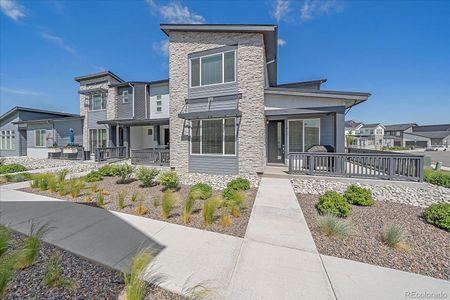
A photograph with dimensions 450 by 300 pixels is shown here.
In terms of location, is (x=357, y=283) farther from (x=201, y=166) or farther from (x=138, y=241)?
(x=201, y=166)

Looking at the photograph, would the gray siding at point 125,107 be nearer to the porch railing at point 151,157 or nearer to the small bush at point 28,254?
the porch railing at point 151,157

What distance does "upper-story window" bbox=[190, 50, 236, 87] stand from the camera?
10578 mm

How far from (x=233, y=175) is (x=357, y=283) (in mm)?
7773

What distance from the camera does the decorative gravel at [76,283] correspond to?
2.64 meters

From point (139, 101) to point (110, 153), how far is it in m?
4.99

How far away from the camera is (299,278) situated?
295cm

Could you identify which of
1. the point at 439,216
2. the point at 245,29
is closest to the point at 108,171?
the point at 245,29

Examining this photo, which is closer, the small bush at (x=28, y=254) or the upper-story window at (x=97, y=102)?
the small bush at (x=28, y=254)

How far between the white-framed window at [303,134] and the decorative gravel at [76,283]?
10747 millimetres

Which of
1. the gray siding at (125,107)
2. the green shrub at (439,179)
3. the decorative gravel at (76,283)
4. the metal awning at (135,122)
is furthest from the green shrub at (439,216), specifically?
the gray siding at (125,107)

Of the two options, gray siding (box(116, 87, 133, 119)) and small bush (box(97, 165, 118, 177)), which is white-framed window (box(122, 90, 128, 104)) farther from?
Answer: small bush (box(97, 165, 118, 177))

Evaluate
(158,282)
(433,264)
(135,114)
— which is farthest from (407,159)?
(135,114)

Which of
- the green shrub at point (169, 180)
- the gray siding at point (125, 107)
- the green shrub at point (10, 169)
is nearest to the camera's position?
the green shrub at point (169, 180)

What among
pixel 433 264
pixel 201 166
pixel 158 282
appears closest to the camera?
pixel 158 282
